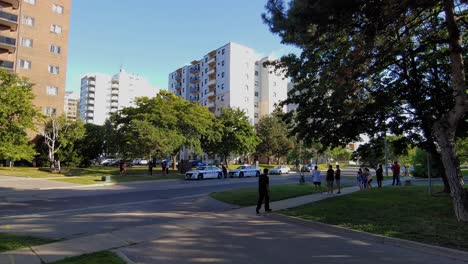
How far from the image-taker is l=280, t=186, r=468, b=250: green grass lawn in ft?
28.6

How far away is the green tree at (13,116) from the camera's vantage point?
36812 mm

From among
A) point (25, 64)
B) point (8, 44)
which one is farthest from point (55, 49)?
point (8, 44)

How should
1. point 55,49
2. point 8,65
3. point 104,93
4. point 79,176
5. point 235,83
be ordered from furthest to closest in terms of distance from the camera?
Answer: 1. point 104,93
2. point 235,83
3. point 55,49
4. point 8,65
5. point 79,176

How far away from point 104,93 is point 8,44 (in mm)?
105172

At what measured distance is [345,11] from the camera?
10.5 metres

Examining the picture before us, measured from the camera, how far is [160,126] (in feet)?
139

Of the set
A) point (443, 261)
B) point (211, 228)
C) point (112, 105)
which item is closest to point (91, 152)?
point (211, 228)

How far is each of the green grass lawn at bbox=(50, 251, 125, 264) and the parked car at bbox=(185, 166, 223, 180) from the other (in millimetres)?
29216

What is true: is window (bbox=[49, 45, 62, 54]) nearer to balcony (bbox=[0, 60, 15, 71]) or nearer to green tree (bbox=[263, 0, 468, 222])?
balcony (bbox=[0, 60, 15, 71])

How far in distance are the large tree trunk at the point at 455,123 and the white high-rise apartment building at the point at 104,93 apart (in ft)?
483

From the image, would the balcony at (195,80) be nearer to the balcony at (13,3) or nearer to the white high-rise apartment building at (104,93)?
the white high-rise apartment building at (104,93)

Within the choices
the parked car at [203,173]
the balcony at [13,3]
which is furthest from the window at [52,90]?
the parked car at [203,173]

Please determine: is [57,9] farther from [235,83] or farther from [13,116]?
[235,83]

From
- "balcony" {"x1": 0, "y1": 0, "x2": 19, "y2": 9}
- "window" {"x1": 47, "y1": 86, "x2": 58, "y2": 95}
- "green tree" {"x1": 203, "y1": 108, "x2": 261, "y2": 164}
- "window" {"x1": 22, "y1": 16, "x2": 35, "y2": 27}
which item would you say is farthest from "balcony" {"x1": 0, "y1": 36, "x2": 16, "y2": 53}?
"green tree" {"x1": 203, "y1": 108, "x2": 261, "y2": 164}
